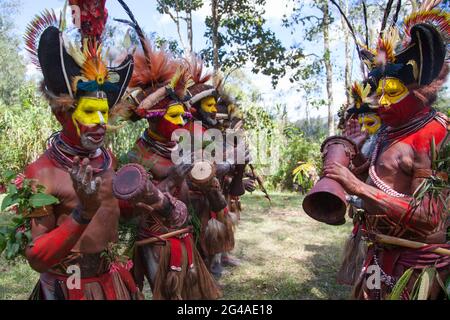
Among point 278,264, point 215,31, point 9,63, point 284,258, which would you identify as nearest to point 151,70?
point 278,264

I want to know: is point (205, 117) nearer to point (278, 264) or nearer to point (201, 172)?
point (201, 172)

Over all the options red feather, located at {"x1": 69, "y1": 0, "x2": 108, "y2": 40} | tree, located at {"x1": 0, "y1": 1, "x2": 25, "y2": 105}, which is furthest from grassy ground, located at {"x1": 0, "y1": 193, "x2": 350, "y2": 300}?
tree, located at {"x1": 0, "y1": 1, "x2": 25, "y2": 105}

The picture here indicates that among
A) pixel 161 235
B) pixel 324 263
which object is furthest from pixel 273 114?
pixel 161 235

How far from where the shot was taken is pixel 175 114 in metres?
3.66

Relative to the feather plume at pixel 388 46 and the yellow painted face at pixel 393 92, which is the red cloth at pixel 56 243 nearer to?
the yellow painted face at pixel 393 92

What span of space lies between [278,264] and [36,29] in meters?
4.61

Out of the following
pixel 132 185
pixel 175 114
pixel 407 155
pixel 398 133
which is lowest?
pixel 132 185

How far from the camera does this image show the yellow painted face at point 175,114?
11.9ft

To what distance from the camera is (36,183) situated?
2.33m

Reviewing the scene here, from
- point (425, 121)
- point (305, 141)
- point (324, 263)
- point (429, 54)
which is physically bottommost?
point (324, 263)

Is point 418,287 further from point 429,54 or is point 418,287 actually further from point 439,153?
point 429,54

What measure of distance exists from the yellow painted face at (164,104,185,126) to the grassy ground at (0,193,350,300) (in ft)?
5.32

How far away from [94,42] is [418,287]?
263 cm

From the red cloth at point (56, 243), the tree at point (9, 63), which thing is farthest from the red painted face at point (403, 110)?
the tree at point (9, 63)
